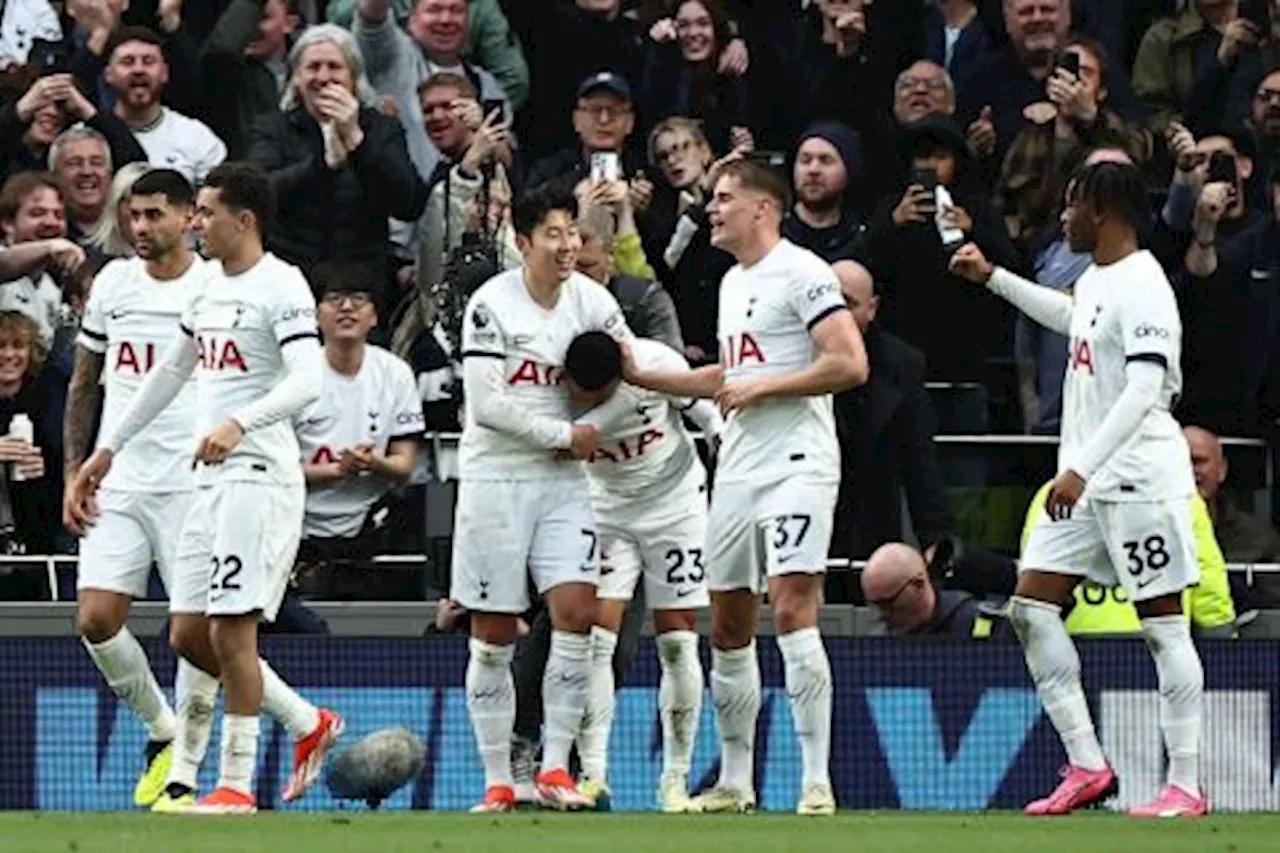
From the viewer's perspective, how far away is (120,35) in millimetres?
20750

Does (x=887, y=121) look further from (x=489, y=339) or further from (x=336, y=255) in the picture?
(x=489, y=339)

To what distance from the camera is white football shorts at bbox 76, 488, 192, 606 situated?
55.3 ft

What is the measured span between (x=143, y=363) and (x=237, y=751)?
193cm

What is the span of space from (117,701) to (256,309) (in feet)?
11.6

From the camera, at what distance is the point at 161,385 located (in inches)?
640

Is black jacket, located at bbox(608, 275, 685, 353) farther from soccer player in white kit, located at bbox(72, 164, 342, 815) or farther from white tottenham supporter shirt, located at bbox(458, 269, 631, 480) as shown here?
soccer player in white kit, located at bbox(72, 164, 342, 815)

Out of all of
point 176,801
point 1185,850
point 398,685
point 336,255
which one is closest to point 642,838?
point 1185,850

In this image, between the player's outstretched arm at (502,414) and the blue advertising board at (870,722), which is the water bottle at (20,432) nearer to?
the blue advertising board at (870,722)

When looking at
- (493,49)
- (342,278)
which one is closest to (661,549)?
(342,278)

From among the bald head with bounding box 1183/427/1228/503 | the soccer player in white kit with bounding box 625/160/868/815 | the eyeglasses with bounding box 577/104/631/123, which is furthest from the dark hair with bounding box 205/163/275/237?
the bald head with bounding box 1183/427/1228/503

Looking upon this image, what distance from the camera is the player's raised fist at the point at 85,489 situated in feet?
53.9

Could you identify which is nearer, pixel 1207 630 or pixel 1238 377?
pixel 1207 630

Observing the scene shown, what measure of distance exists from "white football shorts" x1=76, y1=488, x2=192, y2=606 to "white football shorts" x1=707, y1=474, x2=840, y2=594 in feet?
7.67

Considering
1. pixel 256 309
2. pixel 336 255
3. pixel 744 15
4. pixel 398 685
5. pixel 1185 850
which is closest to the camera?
pixel 1185 850
